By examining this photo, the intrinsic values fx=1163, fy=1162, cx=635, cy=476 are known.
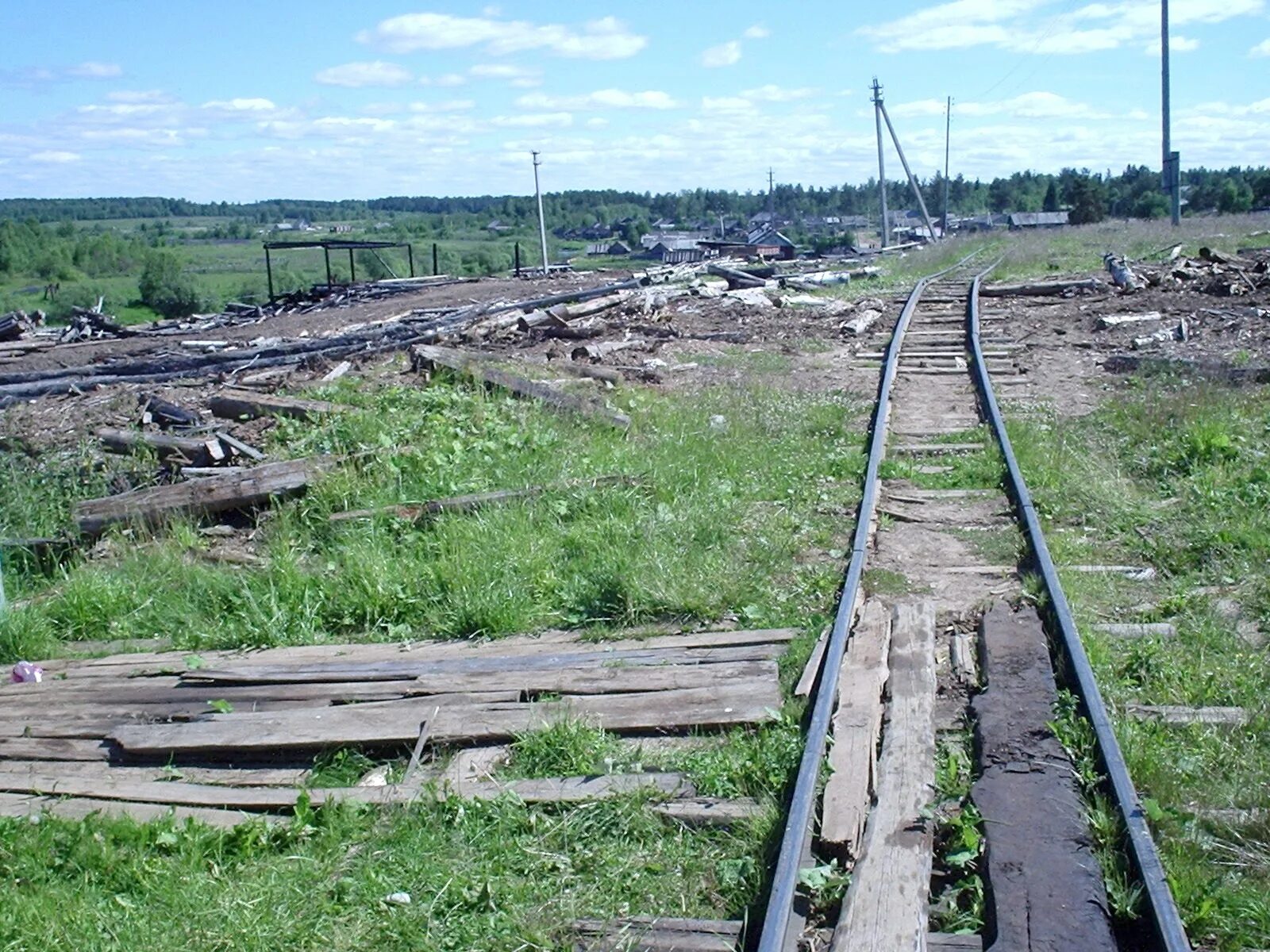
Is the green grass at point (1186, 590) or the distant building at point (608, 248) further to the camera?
the distant building at point (608, 248)

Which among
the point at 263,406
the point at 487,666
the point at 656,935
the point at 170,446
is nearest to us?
the point at 656,935

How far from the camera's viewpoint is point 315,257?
Result: 448ft

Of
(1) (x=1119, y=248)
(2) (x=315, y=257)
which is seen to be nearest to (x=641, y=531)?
(1) (x=1119, y=248)

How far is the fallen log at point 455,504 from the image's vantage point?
25.8 ft

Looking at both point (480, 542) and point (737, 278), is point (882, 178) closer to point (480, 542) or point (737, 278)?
point (737, 278)

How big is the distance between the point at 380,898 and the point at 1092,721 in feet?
8.84

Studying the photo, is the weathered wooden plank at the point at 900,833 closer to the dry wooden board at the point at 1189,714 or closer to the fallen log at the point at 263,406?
the dry wooden board at the point at 1189,714

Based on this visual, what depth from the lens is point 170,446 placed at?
→ 372 inches

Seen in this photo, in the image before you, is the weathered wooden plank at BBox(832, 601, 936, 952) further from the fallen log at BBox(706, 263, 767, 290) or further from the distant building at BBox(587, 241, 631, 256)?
the distant building at BBox(587, 241, 631, 256)

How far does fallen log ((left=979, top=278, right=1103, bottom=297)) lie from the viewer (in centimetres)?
2122

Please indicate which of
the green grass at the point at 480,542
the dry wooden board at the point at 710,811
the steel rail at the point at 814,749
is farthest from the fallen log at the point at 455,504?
the dry wooden board at the point at 710,811

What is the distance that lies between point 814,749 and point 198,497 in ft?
18.1

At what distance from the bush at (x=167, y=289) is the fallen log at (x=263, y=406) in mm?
64702

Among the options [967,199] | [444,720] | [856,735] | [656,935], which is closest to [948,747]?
[856,735]
